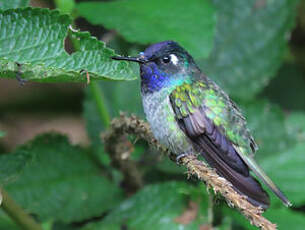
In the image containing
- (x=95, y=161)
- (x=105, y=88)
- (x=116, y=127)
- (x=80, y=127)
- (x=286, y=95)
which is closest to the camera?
(x=116, y=127)

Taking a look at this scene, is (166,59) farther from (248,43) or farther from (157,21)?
(248,43)

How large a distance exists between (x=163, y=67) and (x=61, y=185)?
857mm

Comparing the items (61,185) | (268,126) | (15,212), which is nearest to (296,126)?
Result: (268,126)

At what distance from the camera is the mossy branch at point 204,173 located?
134 cm

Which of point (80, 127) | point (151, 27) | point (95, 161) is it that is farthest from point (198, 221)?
point (80, 127)

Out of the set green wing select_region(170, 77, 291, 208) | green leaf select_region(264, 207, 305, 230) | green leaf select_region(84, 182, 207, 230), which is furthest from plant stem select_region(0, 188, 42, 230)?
green leaf select_region(264, 207, 305, 230)

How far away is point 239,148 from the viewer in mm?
2350

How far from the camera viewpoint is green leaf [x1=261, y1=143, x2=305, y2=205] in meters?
2.75

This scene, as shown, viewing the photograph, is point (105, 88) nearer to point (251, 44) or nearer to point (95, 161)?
point (95, 161)

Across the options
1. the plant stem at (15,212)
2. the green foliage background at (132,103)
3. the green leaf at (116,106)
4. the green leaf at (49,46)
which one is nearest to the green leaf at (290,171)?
the green foliage background at (132,103)

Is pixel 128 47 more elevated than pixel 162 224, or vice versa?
pixel 128 47

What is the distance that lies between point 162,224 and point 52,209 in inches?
23.5

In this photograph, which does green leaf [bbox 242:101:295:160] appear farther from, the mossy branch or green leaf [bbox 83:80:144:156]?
the mossy branch

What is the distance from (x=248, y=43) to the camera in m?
3.44
